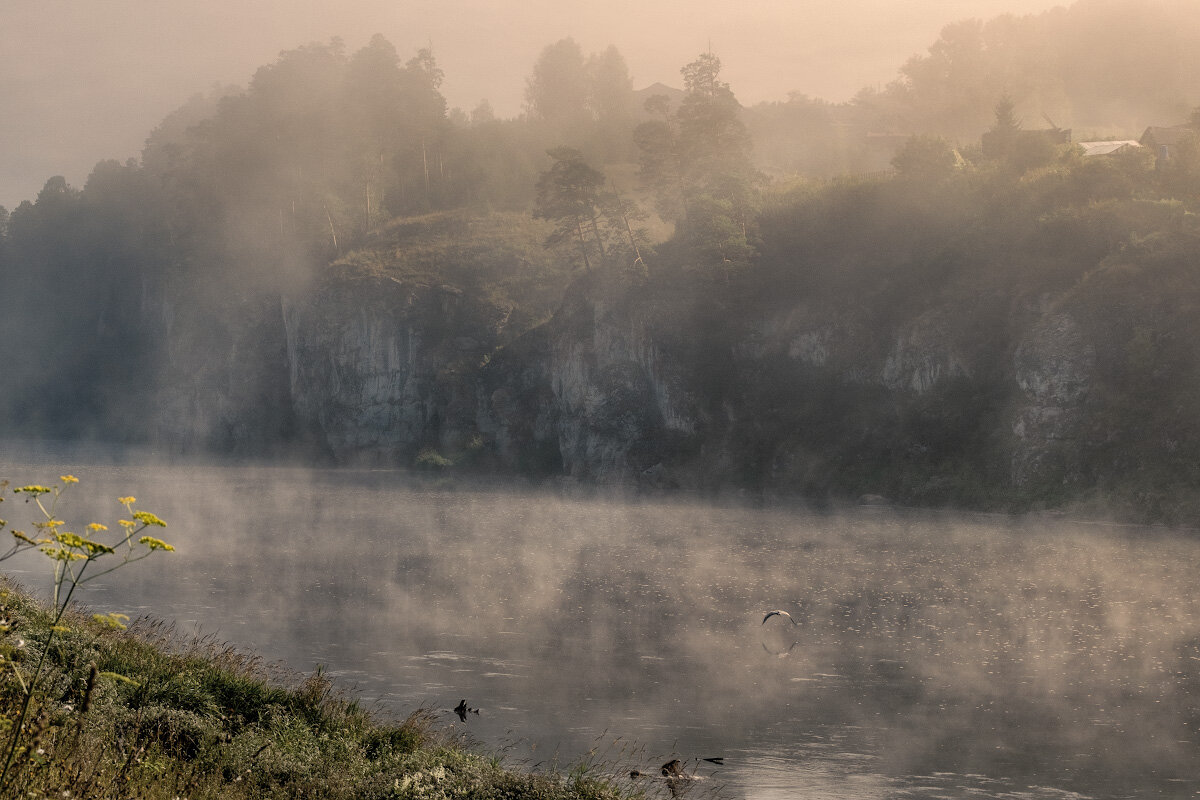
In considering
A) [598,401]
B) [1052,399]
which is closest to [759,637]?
[1052,399]

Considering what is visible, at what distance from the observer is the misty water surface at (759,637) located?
63.7 ft

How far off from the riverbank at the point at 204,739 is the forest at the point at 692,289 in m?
53.7

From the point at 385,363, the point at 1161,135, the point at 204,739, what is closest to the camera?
the point at 204,739

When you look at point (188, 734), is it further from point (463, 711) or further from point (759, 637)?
point (759, 637)

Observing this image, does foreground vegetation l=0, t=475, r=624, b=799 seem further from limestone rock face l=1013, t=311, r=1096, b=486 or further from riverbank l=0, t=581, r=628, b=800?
limestone rock face l=1013, t=311, r=1096, b=486

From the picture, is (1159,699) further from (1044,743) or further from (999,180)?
(999,180)

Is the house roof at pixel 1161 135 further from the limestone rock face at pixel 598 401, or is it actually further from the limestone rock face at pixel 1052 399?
the limestone rock face at pixel 598 401

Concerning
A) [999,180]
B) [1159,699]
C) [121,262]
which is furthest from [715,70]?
[121,262]

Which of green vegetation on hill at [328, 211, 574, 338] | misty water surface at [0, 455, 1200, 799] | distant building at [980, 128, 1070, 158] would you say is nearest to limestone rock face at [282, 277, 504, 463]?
green vegetation on hill at [328, 211, 574, 338]

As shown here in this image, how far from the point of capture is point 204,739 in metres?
13.7

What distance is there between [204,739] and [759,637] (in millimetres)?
19235

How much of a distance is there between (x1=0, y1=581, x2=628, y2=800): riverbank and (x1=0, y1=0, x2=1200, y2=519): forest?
53.7m

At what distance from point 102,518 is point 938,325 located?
6281 centimetres

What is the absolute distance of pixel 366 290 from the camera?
434 ft
